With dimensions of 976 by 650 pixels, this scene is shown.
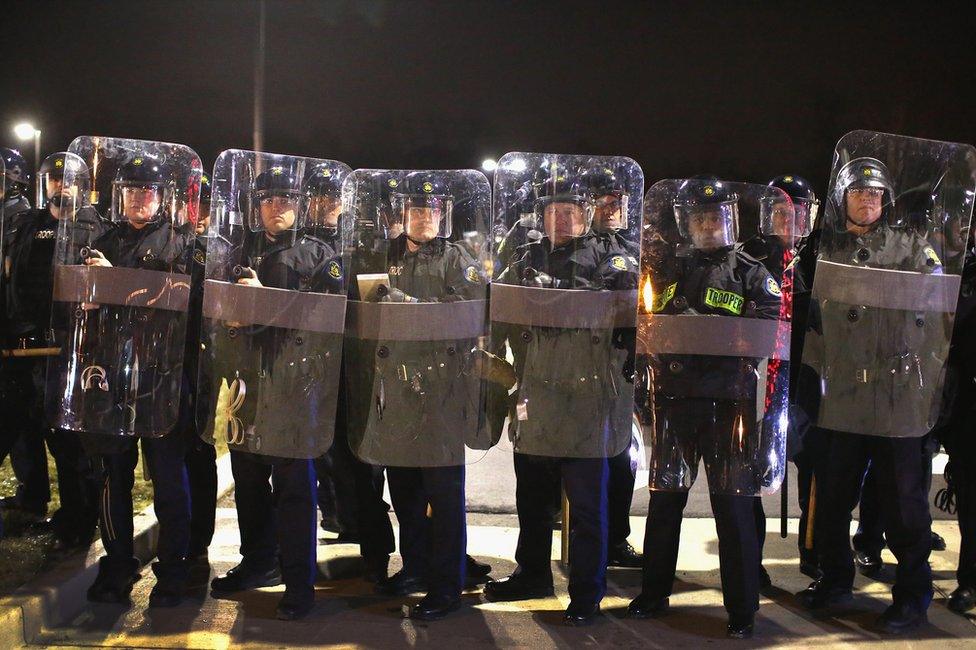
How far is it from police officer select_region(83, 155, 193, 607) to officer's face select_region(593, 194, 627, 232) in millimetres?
2017

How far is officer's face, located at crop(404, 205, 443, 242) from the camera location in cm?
466

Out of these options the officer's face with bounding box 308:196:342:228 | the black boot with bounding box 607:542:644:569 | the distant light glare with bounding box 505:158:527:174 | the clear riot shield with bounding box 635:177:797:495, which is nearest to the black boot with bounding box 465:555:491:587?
the black boot with bounding box 607:542:644:569

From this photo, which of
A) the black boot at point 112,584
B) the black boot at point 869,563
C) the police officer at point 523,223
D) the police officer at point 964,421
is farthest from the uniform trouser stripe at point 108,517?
the police officer at point 964,421

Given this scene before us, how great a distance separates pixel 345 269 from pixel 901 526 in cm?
289

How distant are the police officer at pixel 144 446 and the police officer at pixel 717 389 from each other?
2.35 m

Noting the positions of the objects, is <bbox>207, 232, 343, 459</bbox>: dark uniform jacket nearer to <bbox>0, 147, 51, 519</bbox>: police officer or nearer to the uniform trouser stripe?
the uniform trouser stripe

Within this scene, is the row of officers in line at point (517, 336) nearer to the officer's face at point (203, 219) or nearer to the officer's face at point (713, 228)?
the officer's face at point (713, 228)

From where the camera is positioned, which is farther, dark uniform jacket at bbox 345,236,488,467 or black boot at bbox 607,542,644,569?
black boot at bbox 607,542,644,569

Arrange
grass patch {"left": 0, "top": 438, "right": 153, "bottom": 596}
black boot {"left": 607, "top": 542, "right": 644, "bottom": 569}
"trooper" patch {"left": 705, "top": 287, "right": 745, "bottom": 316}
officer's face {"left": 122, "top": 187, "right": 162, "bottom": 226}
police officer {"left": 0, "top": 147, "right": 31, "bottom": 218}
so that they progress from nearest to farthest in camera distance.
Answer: "trooper" patch {"left": 705, "top": 287, "right": 745, "bottom": 316}, officer's face {"left": 122, "top": 187, "right": 162, "bottom": 226}, grass patch {"left": 0, "top": 438, "right": 153, "bottom": 596}, black boot {"left": 607, "top": 542, "right": 644, "bottom": 569}, police officer {"left": 0, "top": 147, "right": 31, "bottom": 218}

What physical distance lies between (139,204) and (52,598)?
1.91 metres

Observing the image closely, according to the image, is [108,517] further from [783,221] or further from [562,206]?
[783,221]

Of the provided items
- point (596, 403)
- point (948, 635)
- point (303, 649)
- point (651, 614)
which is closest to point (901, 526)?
point (948, 635)

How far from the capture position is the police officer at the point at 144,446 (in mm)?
4734

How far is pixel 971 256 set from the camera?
17.1 ft
